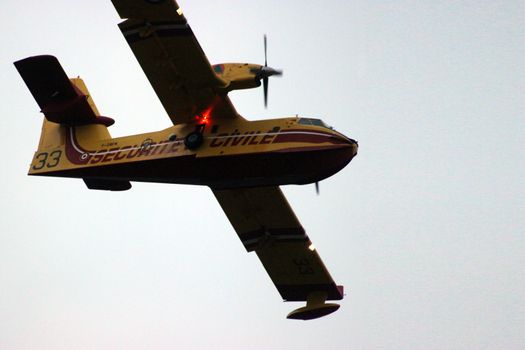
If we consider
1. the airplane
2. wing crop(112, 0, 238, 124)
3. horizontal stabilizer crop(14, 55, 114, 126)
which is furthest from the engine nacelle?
horizontal stabilizer crop(14, 55, 114, 126)

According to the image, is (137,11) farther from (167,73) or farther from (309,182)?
(309,182)

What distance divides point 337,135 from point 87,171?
9172 millimetres

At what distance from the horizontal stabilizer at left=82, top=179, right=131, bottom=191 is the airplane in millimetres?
37

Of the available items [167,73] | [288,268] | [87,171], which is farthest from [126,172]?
[288,268]

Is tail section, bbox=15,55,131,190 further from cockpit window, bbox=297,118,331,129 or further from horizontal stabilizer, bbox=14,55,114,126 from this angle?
cockpit window, bbox=297,118,331,129

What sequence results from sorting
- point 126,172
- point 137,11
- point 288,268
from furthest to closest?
point 288,268 < point 126,172 < point 137,11

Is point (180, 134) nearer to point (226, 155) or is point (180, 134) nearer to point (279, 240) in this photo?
point (226, 155)

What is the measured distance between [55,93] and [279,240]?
34.8ft

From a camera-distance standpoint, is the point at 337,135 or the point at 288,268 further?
the point at 288,268

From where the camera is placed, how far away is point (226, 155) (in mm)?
33094

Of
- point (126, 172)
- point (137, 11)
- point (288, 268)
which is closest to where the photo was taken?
point (137, 11)

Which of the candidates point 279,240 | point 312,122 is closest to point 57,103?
point 312,122

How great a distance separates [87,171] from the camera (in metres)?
35.0

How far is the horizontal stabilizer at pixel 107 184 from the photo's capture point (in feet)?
117
